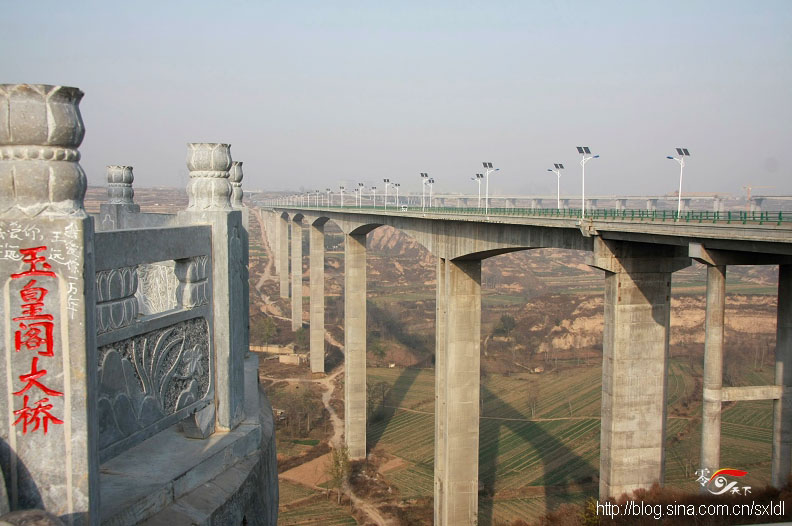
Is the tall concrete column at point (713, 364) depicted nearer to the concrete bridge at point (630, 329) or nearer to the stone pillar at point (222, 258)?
the concrete bridge at point (630, 329)

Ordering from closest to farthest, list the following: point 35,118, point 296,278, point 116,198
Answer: point 35,118 → point 116,198 → point 296,278

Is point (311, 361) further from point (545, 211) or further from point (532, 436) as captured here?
point (545, 211)

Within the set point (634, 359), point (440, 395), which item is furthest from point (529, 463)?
point (634, 359)

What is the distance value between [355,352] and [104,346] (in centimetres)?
3404

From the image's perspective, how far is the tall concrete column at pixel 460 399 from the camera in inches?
1076

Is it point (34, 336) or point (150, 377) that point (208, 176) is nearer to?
point (150, 377)

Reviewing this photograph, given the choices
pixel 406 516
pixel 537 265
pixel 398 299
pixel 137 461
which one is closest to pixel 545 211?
pixel 406 516

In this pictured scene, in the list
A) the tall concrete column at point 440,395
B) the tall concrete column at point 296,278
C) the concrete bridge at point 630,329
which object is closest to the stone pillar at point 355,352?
the tall concrete column at point 440,395

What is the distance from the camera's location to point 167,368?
717 centimetres

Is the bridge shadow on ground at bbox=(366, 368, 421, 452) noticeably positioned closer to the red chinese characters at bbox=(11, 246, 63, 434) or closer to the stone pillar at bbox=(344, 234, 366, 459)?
the stone pillar at bbox=(344, 234, 366, 459)

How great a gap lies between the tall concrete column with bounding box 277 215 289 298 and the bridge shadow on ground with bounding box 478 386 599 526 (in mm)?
44338

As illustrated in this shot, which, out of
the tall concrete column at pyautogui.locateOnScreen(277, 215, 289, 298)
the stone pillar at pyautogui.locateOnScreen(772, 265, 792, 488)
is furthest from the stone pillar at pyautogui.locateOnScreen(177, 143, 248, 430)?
the tall concrete column at pyautogui.locateOnScreen(277, 215, 289, 298)

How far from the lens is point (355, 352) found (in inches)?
1567

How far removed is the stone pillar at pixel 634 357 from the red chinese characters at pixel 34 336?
15.2 m
